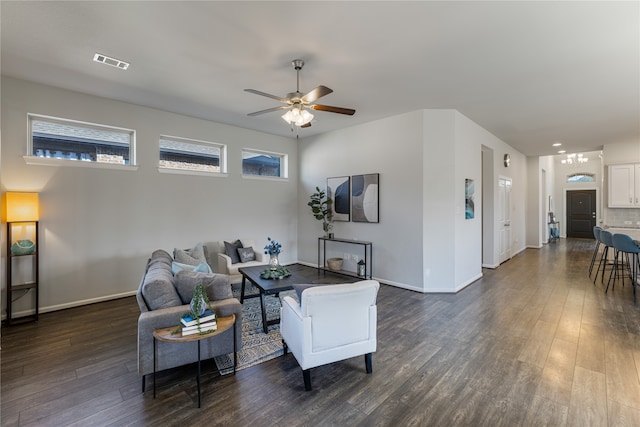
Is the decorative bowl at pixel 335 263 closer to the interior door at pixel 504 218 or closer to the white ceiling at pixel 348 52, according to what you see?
the white ceiling at pixel 348 52

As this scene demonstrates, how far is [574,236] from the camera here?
11.8 m

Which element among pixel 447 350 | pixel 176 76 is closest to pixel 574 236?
pixel 447 350

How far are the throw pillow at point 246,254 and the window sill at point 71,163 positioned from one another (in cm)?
222

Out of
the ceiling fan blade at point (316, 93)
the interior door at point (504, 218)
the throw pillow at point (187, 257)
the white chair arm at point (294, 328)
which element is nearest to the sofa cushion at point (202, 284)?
the white chair arm at point (294, 328)

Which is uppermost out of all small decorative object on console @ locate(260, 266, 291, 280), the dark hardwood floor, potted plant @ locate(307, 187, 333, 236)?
potted plant @ locate(307, 187, 333, 236)

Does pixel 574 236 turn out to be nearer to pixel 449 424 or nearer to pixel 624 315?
pixel 624 315

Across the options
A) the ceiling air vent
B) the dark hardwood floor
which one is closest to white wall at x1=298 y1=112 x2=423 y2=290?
the dark hardwood floor

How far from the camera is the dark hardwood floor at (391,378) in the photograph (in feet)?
6.49

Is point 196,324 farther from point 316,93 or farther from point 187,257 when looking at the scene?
point 316,93

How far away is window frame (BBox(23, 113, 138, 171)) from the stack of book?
3.47m

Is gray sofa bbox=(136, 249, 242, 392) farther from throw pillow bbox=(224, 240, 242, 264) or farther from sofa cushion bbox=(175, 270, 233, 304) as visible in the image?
throw pillow bbox=(224, 240, 242, 264)

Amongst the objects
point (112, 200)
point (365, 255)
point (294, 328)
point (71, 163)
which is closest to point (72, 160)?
point (71, 163)

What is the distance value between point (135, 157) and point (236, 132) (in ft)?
6.41

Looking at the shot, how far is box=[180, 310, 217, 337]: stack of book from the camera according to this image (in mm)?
2109
